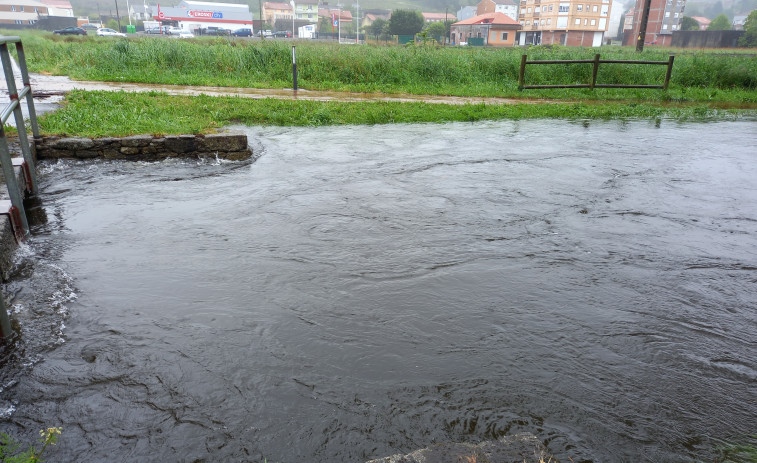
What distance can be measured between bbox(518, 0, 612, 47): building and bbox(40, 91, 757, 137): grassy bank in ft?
302

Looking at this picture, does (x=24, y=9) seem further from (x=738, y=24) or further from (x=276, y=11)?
(x=738, y=24)

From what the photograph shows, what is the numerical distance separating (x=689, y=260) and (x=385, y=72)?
50.5 ft

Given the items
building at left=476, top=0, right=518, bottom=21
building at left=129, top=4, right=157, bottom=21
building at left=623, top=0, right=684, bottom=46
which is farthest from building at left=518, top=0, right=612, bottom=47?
building at left=129, top=4, right=157, bottom=21

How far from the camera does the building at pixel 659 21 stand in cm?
9699

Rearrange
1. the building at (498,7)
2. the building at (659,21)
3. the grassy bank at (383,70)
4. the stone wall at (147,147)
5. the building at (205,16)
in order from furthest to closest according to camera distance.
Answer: the building at (498,7), the building at (205,16), the building at (659,21), the grassy bank at (383,70), the stone wall at (147,147)

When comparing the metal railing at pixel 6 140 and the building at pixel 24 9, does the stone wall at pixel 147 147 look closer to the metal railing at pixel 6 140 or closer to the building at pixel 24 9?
the metal railing at pixel 6 140

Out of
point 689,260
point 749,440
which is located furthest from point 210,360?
point 689,260

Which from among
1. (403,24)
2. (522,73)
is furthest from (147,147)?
(403,24)

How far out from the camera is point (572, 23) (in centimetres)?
9956

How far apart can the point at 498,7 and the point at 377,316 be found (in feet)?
501

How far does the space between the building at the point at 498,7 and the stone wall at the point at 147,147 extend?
454 ft

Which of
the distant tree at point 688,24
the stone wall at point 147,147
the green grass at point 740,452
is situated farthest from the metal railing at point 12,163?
the distant tree at point 688,24

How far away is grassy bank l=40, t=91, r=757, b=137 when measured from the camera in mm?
9023

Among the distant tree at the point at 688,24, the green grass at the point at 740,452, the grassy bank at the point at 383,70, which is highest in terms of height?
the distant tree at the point at 688,24
